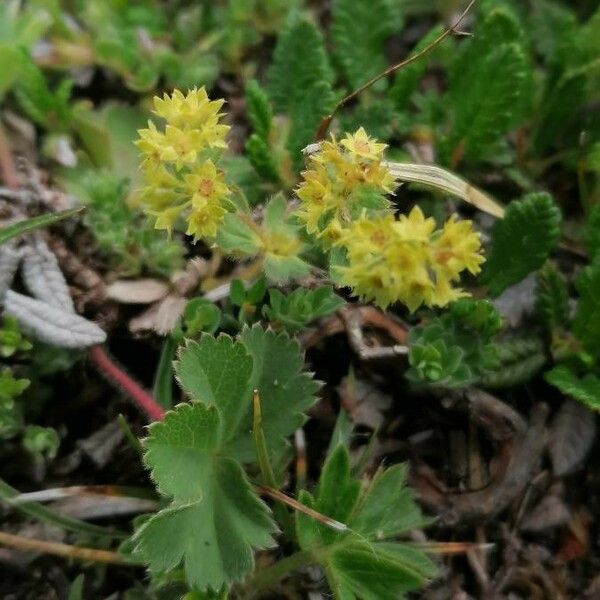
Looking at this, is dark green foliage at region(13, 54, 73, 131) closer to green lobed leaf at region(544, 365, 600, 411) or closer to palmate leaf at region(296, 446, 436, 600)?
palmate leaf at region(296, 446, 436, 600)

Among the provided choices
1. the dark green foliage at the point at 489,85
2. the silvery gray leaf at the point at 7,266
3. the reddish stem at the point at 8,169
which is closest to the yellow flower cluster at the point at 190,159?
the silvery gray leaf at the point at 7,266

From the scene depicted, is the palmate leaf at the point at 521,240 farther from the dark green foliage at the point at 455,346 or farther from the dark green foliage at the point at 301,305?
the dark green foliage at the point at 301,305

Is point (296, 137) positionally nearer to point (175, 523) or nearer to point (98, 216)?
point (98, 216)

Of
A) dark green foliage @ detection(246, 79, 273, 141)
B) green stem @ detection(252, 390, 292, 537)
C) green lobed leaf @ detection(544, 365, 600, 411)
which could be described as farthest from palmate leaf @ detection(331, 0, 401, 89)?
green stem @ detection(252, 390, 292, 537)

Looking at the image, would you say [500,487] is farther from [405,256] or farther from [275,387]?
[405,256]

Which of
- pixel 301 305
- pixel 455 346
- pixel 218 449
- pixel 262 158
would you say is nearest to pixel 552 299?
pixel 455 346

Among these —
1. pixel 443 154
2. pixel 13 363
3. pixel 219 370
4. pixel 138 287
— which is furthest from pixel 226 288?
pixel 443 154
